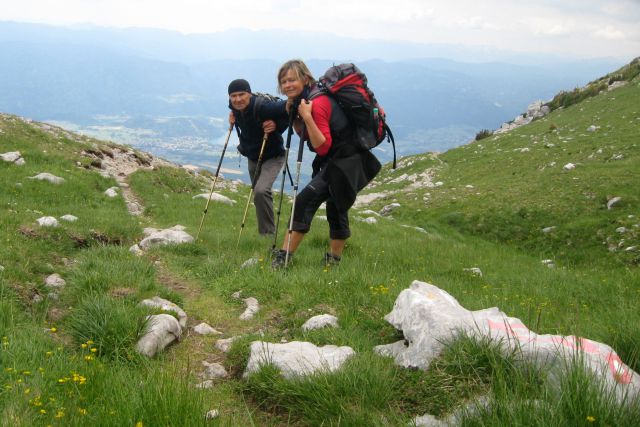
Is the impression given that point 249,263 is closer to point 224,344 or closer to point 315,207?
point 315,207

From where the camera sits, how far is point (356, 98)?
6.86m

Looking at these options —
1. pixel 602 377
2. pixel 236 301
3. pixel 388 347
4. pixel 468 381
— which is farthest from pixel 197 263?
pixel 602 377

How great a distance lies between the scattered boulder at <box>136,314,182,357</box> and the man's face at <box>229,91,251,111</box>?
18.5 ft

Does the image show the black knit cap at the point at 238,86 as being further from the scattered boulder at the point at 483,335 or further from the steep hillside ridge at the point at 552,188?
the steep hillside ridge at the point at 552,188

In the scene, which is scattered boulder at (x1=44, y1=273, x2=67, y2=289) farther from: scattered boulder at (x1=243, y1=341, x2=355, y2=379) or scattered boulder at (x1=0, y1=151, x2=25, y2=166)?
scattered boulder at (x1=0, y1=151, x2=25, y2=166)

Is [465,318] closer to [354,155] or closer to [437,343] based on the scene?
[437,343]

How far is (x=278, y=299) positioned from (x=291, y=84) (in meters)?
3.43

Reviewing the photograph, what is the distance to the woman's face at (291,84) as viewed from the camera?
750 cm

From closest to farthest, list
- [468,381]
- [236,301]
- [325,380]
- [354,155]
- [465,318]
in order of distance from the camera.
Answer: [468,381]
[325,380]
[465,318]
[236,301]
[354,155]

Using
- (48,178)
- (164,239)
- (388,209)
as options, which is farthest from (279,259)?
(388,209)

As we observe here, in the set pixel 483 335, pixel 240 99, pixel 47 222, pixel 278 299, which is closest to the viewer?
pixel 483 335

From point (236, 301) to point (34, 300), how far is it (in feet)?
8.05

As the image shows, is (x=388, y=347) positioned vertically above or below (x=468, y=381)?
below

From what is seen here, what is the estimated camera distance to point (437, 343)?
3941 millimetres
